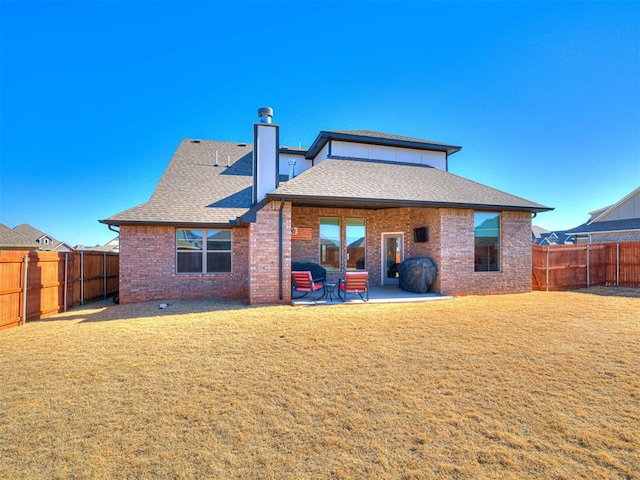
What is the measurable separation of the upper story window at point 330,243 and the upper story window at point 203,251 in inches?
159

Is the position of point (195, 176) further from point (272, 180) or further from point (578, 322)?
point (578, 322)

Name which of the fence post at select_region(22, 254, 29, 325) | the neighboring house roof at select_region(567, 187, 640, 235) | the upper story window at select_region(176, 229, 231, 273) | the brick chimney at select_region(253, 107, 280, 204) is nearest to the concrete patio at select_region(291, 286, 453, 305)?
the upper story window at select_region(176, 229, 231, 273)

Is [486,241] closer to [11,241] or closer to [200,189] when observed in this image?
[200,189]

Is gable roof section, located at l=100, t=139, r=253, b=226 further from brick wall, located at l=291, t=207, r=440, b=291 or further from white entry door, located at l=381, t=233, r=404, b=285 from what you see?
white entry door, located at l=381, t=233, r=404, b=285

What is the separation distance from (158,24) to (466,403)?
43.3ft

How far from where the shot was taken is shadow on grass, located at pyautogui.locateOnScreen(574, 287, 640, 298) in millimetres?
10961

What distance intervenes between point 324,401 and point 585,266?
1576 centimetres

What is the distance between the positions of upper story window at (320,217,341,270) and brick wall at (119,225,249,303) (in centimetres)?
362

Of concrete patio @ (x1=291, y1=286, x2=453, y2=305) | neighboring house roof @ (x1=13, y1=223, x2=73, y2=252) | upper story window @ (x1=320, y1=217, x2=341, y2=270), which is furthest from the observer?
neighboring house roof @ (x1=13, y1=223, x2=73, y2=252)

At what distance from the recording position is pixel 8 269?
7.18 m

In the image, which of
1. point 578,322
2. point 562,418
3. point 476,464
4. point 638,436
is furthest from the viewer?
point 578,322

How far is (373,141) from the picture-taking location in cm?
1383

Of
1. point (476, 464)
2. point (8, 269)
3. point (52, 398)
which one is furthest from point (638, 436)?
point (8, 269)

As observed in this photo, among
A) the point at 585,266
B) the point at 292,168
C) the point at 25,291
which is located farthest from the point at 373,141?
the point at 25,291
